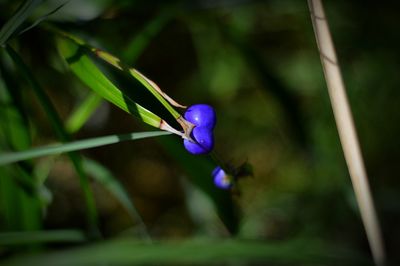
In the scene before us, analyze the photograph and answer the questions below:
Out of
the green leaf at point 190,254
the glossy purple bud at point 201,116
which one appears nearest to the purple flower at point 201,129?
the glossy purple bud at point 201,116

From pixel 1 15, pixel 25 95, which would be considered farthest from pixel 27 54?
pixel 1 15

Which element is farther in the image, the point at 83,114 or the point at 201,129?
the point at 83,114

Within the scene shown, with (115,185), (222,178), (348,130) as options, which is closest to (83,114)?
(115,185)

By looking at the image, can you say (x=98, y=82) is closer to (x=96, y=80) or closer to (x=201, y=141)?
(x=96, y=80)

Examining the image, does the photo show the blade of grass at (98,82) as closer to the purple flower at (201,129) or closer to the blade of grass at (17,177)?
the purple flower at (201,129)

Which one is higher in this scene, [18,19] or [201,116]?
[18,19]

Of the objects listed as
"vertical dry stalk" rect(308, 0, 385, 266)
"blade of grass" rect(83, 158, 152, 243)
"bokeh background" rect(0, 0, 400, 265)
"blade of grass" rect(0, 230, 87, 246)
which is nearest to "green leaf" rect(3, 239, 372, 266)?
"vertical dry stalk" rect(308, 0, 385, 266)

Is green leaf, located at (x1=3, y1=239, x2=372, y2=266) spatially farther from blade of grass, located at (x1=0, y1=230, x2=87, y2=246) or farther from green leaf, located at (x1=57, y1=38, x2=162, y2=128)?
blade of grass, located at (x1=0, y1=230, x2=87, y2=246)

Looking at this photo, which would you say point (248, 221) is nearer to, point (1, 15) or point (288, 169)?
point (288, 169)
